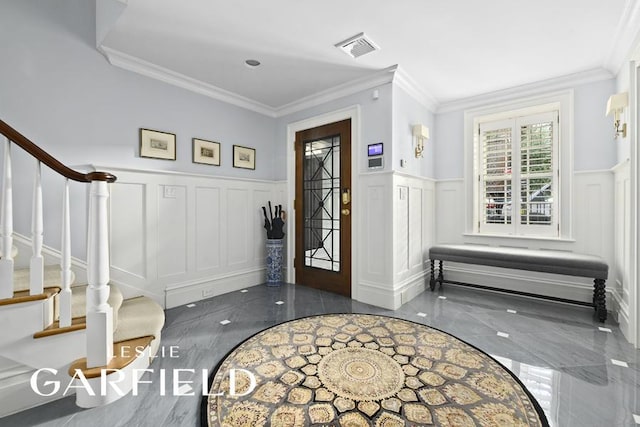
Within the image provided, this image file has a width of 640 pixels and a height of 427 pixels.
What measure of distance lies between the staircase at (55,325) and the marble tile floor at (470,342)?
0.35ft

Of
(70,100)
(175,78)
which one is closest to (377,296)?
(175,78)

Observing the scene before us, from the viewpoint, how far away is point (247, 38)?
8.48 ft

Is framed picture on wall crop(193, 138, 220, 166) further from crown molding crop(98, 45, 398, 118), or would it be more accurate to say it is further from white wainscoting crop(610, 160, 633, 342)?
white wainscoting crop(610, 160, 633, 342)

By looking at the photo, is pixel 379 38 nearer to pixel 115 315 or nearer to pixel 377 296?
pixel 377 296

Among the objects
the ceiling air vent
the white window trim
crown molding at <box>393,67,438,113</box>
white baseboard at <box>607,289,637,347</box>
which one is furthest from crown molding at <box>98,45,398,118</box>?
white baseboard at <box>607,289,637,347</box>

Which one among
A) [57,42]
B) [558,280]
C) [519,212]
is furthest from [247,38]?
[558,280]

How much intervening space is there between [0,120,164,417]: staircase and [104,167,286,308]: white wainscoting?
3.87ft

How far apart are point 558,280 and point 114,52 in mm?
5452

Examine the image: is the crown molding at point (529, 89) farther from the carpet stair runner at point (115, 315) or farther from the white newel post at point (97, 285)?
the carpet stair runner at point (115, 315)

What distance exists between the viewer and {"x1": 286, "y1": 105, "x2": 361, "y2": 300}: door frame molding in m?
3.52

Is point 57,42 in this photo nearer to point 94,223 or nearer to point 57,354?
point 94,223

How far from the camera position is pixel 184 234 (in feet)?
11.0

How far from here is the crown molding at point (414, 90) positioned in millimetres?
3277

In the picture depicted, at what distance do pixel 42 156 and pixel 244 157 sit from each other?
2487 mm
